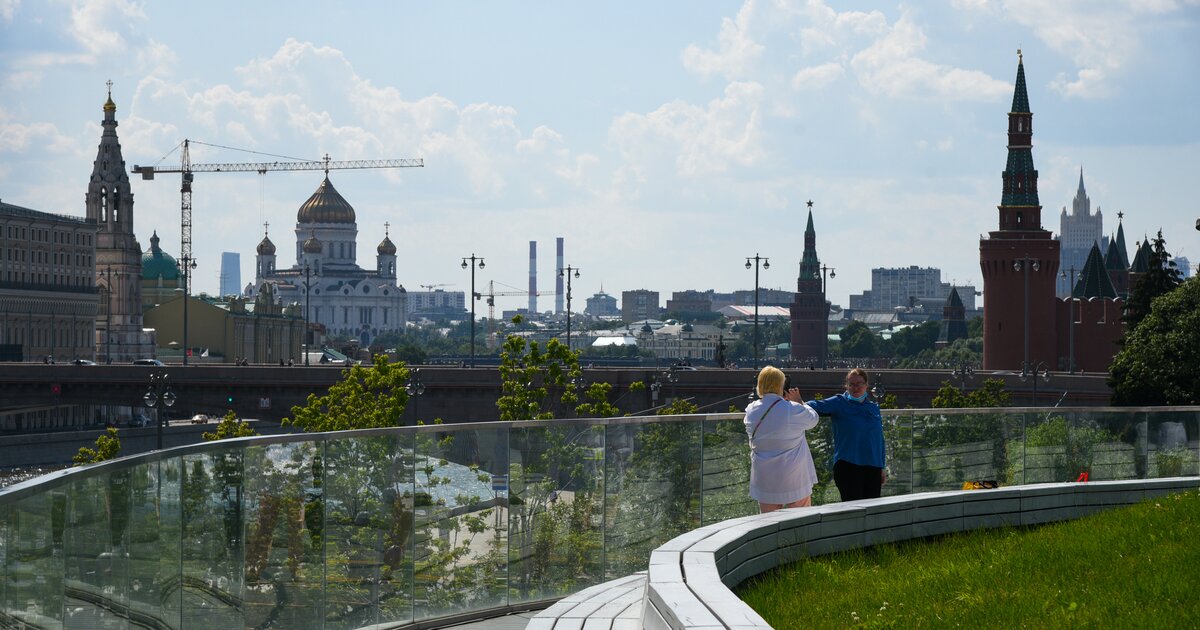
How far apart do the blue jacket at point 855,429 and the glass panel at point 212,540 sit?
4.28 meters

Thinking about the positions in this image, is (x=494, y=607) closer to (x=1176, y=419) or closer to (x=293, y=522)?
(x=293, y=522)

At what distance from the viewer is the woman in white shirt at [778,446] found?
1117 centimetres

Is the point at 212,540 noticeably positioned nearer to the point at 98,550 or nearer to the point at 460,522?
the point at 98,550

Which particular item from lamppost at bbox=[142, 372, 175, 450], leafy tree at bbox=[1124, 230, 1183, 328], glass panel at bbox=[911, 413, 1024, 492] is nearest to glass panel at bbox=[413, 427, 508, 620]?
glass panel at bbox=[911, 413, 1024, 492]

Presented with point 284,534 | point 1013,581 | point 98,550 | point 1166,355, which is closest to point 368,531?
point 284,534

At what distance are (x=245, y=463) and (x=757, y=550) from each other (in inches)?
114

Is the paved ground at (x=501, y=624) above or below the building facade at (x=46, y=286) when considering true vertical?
below

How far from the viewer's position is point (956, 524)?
1139 cm

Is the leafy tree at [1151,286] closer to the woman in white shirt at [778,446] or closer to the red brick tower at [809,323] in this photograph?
the woman in white shirt at [778,446]

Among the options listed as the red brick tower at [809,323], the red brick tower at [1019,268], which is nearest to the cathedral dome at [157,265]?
the red brick tower at [809,323]

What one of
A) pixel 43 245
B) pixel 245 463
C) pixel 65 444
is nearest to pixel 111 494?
pixel 245 463

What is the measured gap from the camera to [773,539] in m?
9.71

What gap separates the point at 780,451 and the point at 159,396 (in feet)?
178

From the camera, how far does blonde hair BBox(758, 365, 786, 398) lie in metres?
11.1
